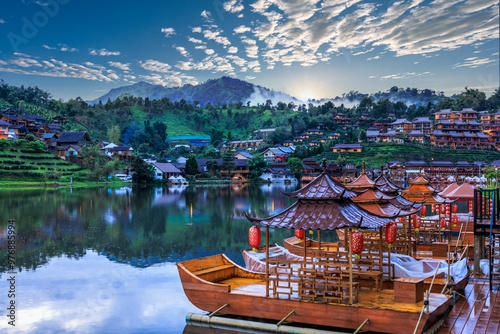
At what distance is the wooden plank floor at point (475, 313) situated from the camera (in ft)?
28.9

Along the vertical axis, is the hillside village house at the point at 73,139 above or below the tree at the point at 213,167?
above

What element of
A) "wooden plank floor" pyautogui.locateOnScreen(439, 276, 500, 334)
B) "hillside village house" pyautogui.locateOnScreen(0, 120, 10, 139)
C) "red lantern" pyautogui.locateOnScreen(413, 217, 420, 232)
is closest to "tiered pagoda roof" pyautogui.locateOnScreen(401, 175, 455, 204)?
"red lantern" pyautogui.locateOnScreen(413, 217, 420, 232)

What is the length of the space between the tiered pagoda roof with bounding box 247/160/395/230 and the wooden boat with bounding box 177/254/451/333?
1.70 meters

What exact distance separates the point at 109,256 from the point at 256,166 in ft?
203

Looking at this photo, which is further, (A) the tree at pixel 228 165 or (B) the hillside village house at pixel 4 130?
(A) the tree at pixel 228 165

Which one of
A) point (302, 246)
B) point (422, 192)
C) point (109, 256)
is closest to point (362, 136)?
point (422, 192)

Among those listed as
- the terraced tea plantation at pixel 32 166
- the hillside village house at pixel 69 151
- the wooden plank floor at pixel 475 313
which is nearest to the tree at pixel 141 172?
the terraced tea plantation at pixel 32 166

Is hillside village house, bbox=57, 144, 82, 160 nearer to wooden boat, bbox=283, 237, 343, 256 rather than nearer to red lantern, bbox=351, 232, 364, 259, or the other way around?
wooden boat, bbox=283, 237, 343, 256

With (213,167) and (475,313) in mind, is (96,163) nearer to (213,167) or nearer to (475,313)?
(213,167)

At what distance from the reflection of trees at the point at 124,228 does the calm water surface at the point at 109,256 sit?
6 centimetres

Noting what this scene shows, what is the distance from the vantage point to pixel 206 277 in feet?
38.3

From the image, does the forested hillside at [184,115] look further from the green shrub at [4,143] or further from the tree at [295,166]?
the green shrub at [4,143]

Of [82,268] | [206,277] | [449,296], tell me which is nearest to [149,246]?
[82,268]

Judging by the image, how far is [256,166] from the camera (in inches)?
3221
